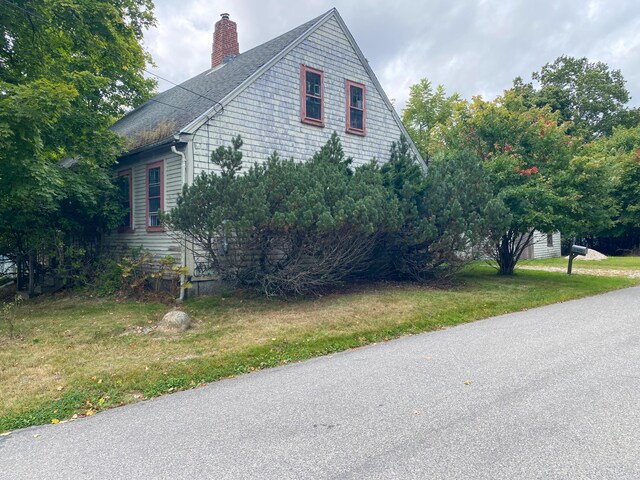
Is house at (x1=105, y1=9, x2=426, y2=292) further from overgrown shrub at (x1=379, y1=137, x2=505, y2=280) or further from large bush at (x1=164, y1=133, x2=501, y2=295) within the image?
overgrown shrub at (x1=379, y1=137, x2=505, y2=280)

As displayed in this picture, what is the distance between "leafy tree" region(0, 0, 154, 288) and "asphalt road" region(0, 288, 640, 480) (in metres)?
5.80

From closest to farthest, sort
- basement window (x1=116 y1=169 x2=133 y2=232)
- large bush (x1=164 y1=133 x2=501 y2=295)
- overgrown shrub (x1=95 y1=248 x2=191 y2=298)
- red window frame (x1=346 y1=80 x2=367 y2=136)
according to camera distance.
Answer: large bush (x1=164 y1=133 x2=501 y2=295) → overgrown shrub (x1=95 y1=248 x2=191 y2=298) → basement window (x1=116 y1=169 x2=133 y2=232) → red window frame (x1=346 y1=80 x2=367 y2=136)

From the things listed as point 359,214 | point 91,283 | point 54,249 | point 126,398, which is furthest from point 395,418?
point 54,249

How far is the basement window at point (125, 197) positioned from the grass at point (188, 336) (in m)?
2.56

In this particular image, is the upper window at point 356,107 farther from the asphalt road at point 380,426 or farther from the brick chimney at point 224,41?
the asphalt road at point 380,426

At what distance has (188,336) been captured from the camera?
659cm

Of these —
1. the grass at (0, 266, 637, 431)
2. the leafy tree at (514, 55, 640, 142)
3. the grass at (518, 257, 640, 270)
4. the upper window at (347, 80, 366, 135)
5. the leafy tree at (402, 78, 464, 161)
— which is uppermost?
the leafy tree at (514, 55, 640, 142)

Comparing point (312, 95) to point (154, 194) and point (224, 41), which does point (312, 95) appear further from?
point (224, 41)

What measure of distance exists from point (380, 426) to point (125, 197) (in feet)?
36.0

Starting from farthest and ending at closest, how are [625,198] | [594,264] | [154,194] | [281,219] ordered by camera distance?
[625,198]
[594,264]
[154,194]
[281,219]

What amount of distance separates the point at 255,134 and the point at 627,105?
43.9 meters

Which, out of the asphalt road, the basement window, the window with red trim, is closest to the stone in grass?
the asphalt road

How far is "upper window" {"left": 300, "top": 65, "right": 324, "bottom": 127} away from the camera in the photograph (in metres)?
12.1

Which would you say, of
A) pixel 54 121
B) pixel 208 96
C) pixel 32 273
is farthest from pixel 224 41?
pixel 32 273
